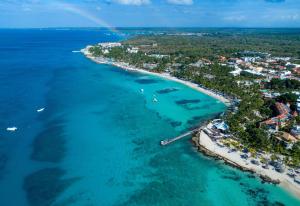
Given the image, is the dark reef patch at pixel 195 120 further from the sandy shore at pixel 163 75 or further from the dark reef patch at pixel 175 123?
the sandy shore at pixel 163 75

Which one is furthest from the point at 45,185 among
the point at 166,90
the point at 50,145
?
the point at 166,90

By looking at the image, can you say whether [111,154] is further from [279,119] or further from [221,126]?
[279,119]

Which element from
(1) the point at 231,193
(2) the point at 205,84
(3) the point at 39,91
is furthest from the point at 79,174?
(2) the point at 205,84

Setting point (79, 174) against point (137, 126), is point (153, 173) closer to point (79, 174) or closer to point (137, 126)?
point (79, 174)

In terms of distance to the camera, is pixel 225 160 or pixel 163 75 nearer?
pixel 225 160

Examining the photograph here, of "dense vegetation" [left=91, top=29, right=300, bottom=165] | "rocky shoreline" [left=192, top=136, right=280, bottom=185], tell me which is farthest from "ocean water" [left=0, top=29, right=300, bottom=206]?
"dense vegetation" [left=91, top=29, right=300, bottom=165]

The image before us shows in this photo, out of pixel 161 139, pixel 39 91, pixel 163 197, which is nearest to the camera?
pixel 163 197
